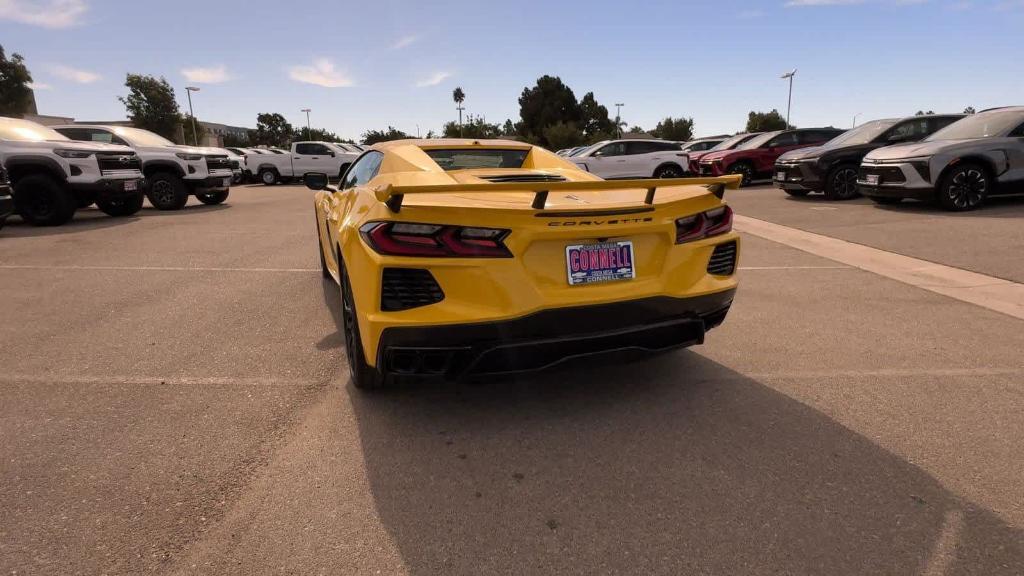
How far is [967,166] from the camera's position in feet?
31.1

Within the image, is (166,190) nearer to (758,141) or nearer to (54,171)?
(54,171)

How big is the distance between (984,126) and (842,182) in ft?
8.55

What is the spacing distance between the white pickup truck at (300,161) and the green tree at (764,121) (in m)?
59.4

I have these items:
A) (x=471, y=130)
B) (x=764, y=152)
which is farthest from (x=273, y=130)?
(x=764, y=152)

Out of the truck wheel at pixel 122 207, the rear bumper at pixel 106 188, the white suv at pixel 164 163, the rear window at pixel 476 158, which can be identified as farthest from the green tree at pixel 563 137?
the rear window at pixel 476 158

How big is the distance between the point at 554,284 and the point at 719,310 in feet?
3.42

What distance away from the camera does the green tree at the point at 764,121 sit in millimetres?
70438

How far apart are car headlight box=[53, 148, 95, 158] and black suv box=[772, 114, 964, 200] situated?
44.6ft

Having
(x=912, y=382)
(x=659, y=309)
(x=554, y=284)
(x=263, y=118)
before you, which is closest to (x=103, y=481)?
(x=554, y=284)

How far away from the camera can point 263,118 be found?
320 ft

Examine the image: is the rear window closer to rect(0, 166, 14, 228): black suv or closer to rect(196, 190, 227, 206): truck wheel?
rect(0, 166, 14, 228): black suv

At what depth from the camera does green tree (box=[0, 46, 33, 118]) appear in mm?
42344

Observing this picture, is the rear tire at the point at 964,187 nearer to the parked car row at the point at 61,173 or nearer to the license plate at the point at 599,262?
the license plate at the point at 599,262

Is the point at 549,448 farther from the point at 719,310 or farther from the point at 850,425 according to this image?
the point at 850,425
